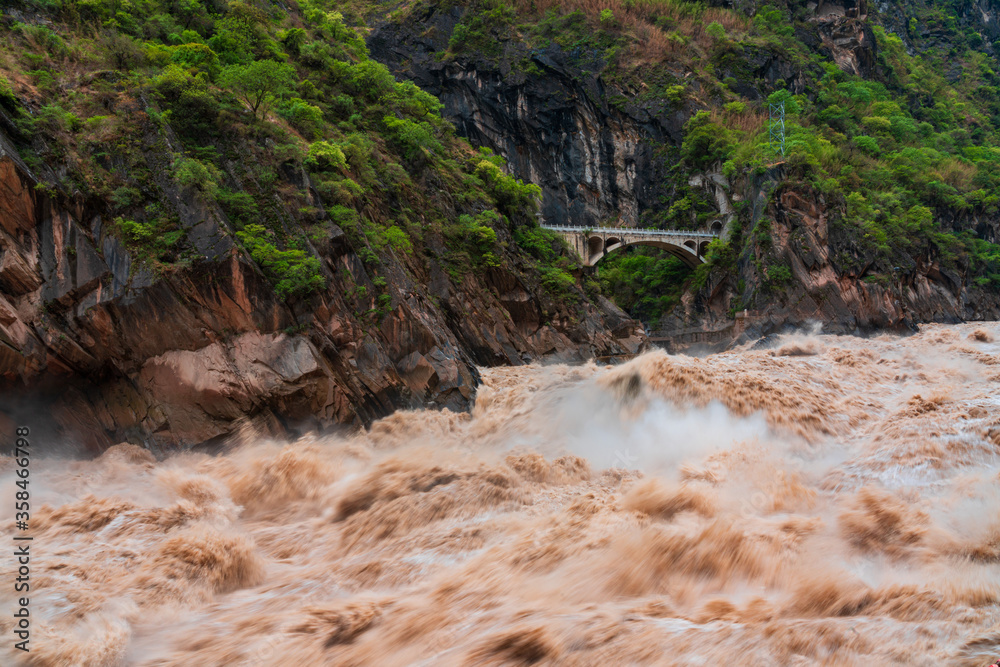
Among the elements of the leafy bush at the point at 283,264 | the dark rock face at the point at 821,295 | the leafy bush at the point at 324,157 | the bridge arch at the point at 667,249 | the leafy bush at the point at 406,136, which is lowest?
the dark rock face at the point at 821,295

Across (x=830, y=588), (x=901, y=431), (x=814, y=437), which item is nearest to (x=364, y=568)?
(x=830, y=588)

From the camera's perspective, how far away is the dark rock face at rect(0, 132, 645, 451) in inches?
509

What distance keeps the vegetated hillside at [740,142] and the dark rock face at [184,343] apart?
35.2 metres

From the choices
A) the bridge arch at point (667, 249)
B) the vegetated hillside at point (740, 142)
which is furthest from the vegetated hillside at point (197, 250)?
the vegetated hillside at point (740, 142)

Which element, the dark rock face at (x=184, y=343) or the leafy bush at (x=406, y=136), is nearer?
the dark rock face at (x=184, y=343)

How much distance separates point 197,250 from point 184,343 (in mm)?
2800

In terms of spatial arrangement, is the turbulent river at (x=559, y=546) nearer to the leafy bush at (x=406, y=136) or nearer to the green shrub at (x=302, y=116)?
the green shrub at (x=302, y=116)

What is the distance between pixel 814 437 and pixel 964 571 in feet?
22.7

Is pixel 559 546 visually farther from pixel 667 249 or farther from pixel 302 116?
pixel 667 249

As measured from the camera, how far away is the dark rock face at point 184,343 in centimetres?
1294

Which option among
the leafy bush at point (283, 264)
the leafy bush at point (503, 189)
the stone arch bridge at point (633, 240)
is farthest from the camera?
the stone arch bridge at point (633, 240)

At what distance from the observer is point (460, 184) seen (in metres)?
32.5

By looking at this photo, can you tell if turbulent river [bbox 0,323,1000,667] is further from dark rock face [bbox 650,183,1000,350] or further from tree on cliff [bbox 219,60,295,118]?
dark rock face [bbox 650,183,1000,350]

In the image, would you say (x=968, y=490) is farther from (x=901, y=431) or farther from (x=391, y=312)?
(x=391, y=312)
